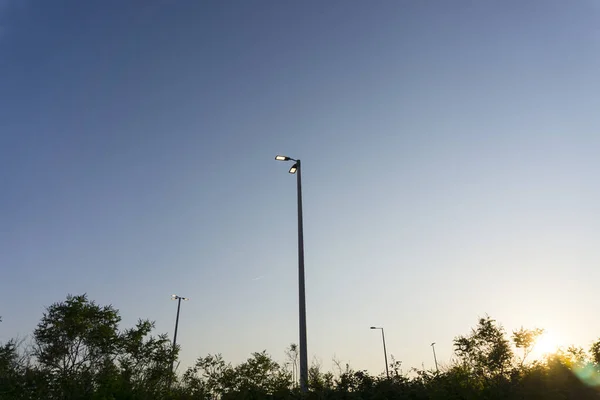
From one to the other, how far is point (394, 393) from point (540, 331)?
25432mm

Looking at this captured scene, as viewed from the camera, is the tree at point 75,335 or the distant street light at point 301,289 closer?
the distant street light at point 301,289

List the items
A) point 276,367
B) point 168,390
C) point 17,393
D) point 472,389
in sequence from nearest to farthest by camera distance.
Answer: point 472,389, point 168,390, point 17,393, point 276,367

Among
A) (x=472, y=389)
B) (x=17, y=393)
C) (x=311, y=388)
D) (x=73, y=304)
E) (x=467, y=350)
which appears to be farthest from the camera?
(x=73, y=304)

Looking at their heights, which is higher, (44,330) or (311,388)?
(44,330)

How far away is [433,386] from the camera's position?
323 inches

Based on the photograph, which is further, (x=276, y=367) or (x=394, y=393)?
(x=276, y=367)

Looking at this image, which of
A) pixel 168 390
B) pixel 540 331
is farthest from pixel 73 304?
pixel 540 331

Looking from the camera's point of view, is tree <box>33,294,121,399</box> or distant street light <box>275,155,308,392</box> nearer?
distant street light <box>275,155,308,392</box>

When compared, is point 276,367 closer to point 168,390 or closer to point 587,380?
point 168,390

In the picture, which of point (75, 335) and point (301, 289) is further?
point (75, 335)

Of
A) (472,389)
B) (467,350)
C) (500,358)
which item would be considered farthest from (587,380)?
(467,350)

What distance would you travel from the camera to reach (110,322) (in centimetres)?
3184

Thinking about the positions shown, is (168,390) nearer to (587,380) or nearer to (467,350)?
(587,380)

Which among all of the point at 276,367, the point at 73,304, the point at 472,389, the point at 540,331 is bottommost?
the point at 472,389
